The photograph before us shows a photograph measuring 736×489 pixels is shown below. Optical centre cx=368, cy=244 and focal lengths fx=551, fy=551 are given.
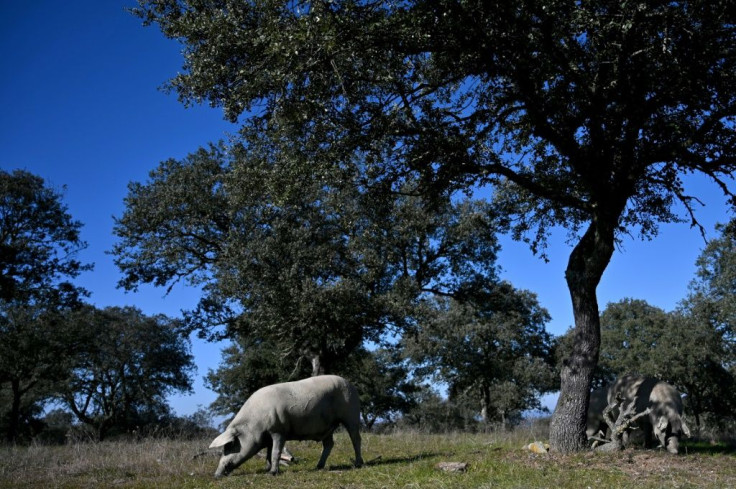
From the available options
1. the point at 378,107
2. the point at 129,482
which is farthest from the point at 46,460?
the point at 378,107

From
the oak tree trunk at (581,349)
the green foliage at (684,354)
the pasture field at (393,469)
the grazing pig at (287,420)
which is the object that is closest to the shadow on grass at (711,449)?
the pasture field at (393,469)

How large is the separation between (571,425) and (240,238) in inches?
642

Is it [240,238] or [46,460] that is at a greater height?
[240,238]

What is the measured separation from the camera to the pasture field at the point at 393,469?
9297 mm

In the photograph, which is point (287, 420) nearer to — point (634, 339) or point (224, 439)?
point (224, 439)

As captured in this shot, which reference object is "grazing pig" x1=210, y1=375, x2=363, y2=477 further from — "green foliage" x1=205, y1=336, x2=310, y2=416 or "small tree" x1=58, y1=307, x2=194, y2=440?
"small tree" x1=58, y1=307, x2=194, y2=440

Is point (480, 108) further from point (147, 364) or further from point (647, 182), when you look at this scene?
point (147, 364)

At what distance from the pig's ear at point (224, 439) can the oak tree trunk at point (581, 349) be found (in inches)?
284

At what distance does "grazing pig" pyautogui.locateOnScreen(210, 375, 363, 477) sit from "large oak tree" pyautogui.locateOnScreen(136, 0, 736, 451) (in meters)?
4.97

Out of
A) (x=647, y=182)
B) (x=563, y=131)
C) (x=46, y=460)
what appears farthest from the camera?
(x=647, y=182)

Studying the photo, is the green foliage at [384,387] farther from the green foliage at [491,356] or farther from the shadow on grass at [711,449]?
the shadow on grass at [711,449]

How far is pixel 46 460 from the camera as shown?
14477 millimetres

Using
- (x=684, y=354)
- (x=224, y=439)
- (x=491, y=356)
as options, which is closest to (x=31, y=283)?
(x=224, y=439)

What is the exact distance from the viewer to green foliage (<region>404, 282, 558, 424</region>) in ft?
139
